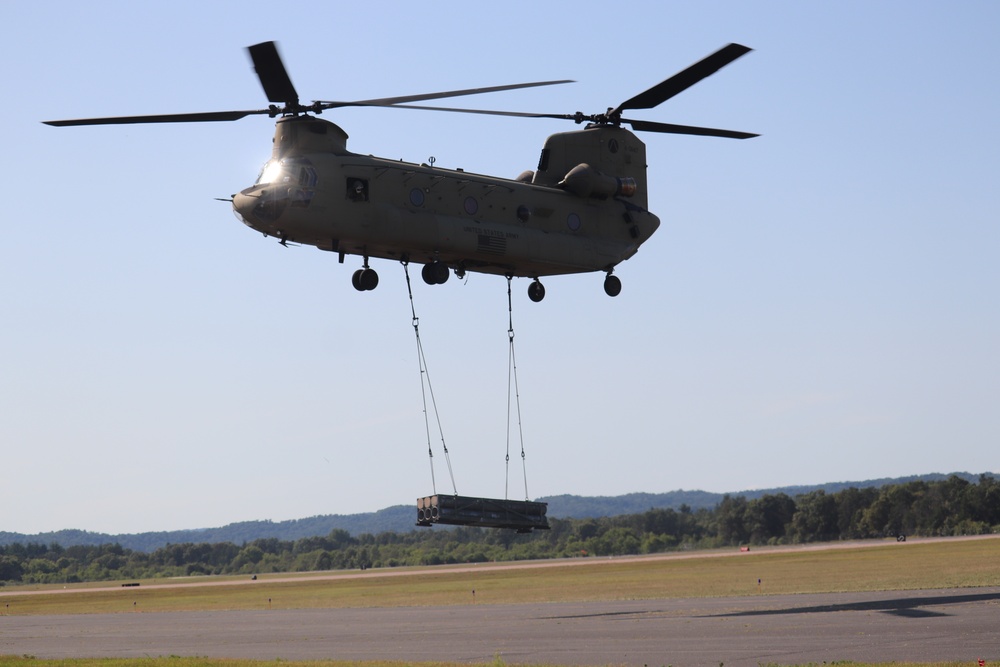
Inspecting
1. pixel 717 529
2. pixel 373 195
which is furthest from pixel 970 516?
pixel 373 195

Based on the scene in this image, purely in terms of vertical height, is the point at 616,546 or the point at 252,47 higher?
the point at 252,47

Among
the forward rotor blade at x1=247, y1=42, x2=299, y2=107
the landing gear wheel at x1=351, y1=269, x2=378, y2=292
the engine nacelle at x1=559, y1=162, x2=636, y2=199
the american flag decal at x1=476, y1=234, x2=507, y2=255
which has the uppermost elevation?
the forward rotor blade at x1=247, y1=42, x2=299, y2=107

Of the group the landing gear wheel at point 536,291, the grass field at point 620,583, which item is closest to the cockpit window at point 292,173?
the landing gear wheel at point 536,291

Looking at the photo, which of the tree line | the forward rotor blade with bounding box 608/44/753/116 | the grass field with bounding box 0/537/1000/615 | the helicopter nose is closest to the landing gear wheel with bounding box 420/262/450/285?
the helicopter nose

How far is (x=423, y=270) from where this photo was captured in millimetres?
30891

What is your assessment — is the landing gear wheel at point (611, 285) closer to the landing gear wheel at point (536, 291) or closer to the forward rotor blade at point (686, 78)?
the landing gear wheel at point (536, 291)

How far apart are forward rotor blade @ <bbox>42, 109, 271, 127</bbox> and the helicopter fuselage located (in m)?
1.20

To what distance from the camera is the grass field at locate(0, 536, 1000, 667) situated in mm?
51812

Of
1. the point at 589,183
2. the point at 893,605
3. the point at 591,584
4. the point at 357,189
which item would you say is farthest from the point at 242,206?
the point at 591,584

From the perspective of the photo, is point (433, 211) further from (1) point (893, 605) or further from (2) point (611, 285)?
(1) point (893, 605)

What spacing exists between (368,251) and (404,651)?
11.5 m

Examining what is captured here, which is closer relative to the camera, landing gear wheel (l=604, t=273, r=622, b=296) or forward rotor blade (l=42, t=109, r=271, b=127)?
forward rotor blade (l=42, t=109, r=271, b=127)

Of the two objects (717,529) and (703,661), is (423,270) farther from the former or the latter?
(717,529)

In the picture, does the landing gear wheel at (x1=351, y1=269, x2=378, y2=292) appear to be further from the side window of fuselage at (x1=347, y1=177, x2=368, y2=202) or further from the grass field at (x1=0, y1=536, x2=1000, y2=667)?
the grass field at (x1=0, y1=536, x2=1000, y2=667)
